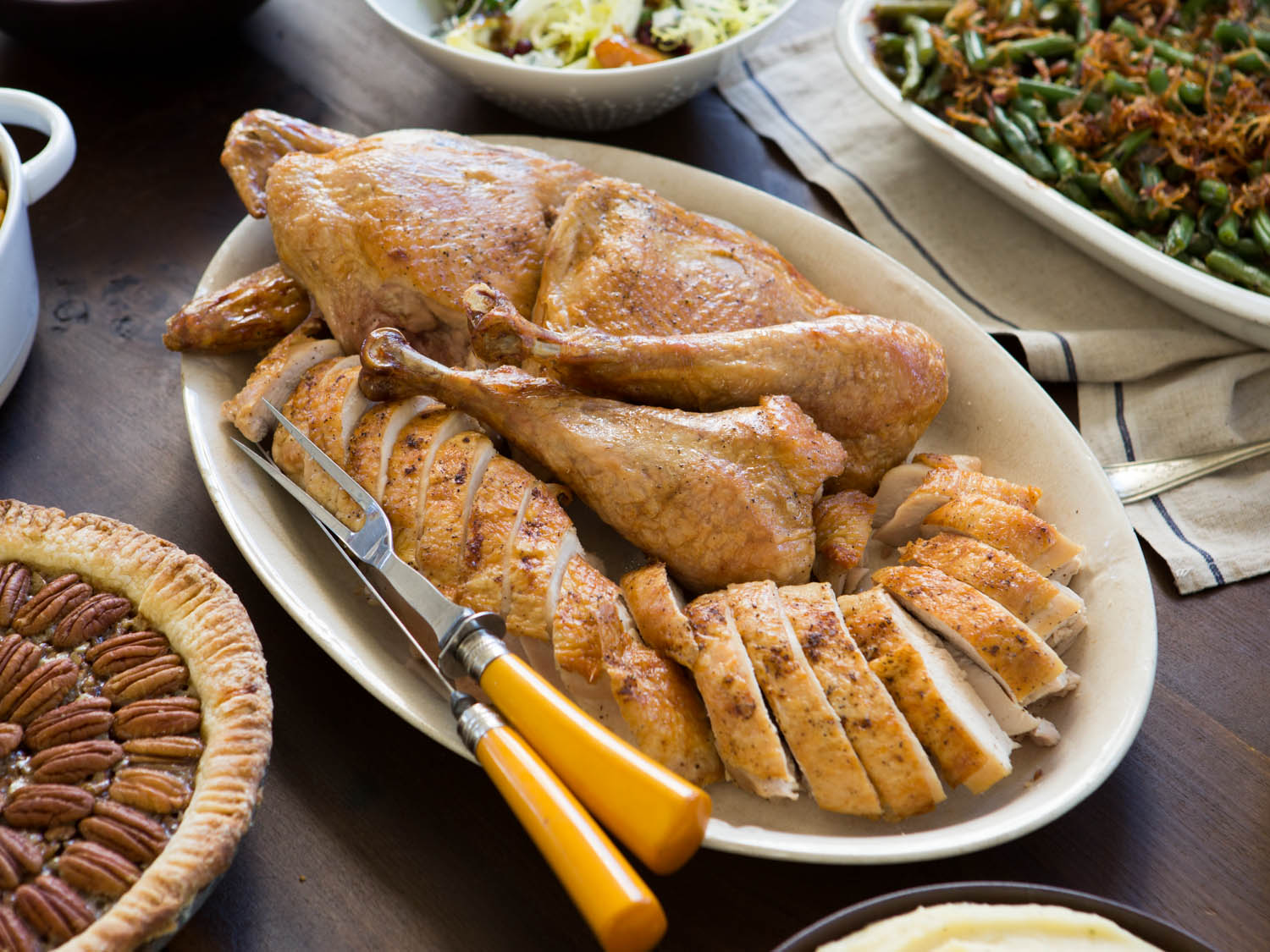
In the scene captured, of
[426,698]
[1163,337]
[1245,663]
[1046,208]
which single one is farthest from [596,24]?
[1245,663]

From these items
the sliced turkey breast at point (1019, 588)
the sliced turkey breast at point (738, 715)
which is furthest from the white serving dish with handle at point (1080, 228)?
the sliced turkey breast at point (738, 715)

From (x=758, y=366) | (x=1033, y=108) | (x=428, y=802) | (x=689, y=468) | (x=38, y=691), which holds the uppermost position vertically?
(x=1033, y=108)

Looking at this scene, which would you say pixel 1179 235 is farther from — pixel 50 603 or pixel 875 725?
pixel 50 603

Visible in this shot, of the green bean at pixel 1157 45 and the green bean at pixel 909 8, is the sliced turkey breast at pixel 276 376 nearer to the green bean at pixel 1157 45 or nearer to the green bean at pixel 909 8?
the green bean at pixel 909 8

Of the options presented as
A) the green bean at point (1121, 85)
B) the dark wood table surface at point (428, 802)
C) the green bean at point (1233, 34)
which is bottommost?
the dark wood table surface at point (428, 802)

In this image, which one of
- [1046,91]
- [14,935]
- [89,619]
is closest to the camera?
[14,935]

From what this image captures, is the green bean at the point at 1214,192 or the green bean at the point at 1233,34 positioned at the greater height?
the green bean at the point at 1233,34

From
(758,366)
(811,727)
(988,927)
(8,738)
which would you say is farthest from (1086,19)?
(8,738)
